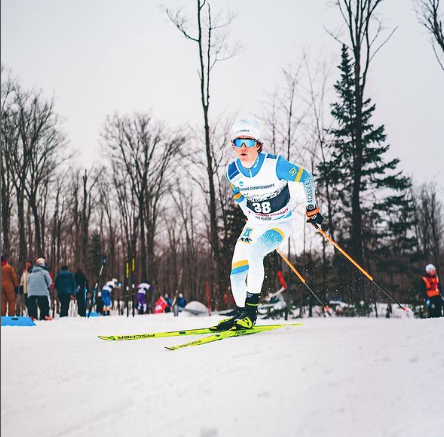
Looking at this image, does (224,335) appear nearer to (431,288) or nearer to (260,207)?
(260,207)

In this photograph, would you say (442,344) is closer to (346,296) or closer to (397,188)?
(346,296)

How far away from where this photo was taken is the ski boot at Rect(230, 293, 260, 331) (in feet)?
7.95

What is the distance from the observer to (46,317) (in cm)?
560

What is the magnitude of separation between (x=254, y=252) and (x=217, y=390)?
135 cm

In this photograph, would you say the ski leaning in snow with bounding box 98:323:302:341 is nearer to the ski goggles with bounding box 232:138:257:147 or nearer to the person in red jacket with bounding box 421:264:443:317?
the ski goggles with bounding box 232:138:257:147

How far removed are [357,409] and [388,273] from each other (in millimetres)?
14096

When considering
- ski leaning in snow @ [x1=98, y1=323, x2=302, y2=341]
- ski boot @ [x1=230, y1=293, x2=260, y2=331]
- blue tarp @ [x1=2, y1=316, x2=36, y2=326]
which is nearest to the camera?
ski leaning in snow @ [x1=98, y1=323, x2=302, y2=341]

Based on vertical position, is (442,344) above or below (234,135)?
below

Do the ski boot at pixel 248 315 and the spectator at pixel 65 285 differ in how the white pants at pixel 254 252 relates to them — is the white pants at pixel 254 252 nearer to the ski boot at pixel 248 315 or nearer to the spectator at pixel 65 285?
the ski boot at pixel 248 315

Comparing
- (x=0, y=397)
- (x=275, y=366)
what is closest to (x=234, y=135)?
(x=275, y=366)

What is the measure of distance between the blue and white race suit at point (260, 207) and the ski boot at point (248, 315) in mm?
33

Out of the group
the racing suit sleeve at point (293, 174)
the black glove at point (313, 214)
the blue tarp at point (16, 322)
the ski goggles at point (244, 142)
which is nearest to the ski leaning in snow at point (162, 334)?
the black glove at point (313, 214)

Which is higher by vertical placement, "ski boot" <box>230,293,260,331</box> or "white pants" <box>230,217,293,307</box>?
"white pants" <box>230,217,293,307</box>

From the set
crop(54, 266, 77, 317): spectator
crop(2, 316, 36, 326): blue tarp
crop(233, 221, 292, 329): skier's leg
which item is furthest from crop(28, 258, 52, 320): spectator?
crop(233, 221, 292, 329): skier's leg
